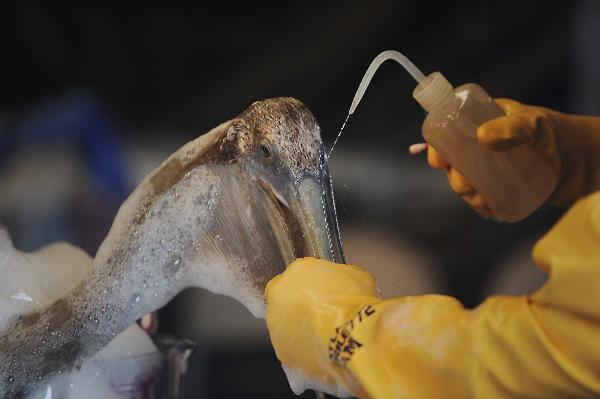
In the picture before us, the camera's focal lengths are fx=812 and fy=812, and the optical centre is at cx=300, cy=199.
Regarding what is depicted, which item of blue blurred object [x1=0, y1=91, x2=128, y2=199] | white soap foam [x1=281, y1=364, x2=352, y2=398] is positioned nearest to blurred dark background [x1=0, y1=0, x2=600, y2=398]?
blue blurred object [x1=0, y1=91, x2=128, y2=199]

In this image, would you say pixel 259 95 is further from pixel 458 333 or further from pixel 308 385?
pixel 458 333

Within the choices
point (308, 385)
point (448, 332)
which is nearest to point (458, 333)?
point (448, 332)

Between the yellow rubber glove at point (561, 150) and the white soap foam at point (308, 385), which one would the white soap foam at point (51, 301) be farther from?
the yellow rubber glove at point (561, 150)

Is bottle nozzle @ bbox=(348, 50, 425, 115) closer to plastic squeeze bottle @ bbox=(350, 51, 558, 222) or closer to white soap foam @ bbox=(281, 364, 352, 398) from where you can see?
plastic squeeze bottle @ bbox=(350, 51, 558, 222)

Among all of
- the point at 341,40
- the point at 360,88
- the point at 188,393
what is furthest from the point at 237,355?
the point at 360,88

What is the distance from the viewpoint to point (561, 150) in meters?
1.06

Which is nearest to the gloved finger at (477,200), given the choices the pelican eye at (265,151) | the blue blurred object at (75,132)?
the pelican eye at (265,151)

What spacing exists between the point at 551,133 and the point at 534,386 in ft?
1.62

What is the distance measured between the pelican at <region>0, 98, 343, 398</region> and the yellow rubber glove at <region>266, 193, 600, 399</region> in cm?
10

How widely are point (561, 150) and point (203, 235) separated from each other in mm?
488

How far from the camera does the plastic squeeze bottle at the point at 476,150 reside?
87 centimetres

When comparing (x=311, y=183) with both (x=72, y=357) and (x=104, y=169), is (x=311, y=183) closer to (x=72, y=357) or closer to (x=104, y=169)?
(x=72, y=357)

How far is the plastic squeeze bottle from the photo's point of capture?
869mm

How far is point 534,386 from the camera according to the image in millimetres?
597
